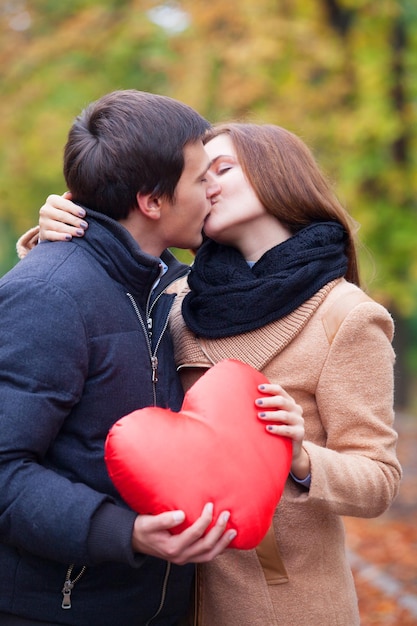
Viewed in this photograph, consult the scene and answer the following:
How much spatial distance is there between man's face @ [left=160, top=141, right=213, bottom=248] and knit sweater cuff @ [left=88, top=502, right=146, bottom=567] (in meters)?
0.84

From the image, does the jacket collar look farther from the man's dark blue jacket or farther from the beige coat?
the beige coat

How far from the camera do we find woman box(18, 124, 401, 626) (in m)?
2.18

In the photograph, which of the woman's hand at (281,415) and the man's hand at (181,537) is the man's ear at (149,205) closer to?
the woman's hand at (281,415)

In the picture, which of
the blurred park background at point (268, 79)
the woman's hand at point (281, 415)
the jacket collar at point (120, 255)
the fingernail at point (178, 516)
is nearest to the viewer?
the fingernail at point (178, 516)

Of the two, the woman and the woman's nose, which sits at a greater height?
the woman's nose

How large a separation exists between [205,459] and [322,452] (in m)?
0.43

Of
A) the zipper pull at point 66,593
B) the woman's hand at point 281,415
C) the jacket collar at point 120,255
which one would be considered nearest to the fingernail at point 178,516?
the woman's hand at point 281,415

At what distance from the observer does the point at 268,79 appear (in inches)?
297

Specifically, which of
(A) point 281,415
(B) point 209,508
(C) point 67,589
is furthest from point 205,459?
(C) point 67,589

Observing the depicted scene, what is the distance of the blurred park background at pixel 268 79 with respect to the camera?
745 cm

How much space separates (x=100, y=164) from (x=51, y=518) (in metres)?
0.92

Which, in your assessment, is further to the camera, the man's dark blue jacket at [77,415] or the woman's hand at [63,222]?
the woman's hand at [63,222]

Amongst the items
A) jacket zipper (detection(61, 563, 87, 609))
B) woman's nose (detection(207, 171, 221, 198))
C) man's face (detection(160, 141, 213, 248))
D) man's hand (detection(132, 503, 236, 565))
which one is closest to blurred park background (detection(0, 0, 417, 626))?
woman's nose (detection(207, 171, 221, 198))

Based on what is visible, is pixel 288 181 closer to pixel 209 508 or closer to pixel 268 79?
pixel 209 508
